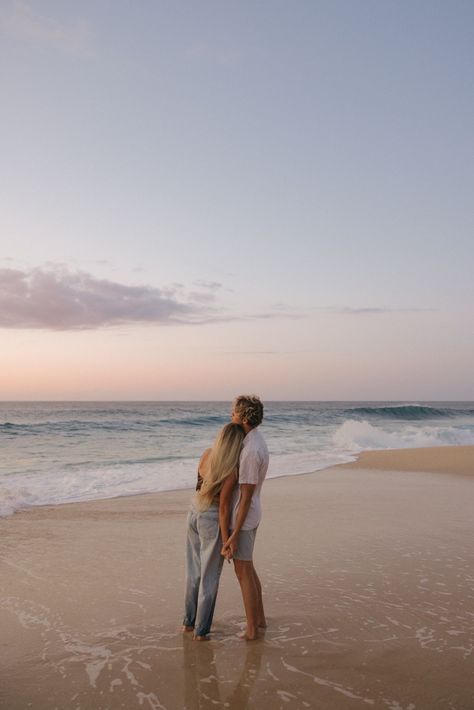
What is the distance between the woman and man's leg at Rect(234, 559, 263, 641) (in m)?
0.19

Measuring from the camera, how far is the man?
464cm

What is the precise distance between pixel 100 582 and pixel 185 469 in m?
10.6

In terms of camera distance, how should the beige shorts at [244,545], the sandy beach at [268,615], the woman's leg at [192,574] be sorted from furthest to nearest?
the woman's leg at [192,574], the beige shorts at [244,545], the sandy beach at [268,615]

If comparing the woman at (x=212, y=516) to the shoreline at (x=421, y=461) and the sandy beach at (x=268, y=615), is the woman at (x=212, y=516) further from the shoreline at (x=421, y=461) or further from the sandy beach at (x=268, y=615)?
the shoreline at (x=421, y=461)

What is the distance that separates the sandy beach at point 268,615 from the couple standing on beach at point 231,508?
0.36 m

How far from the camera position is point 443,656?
444cm

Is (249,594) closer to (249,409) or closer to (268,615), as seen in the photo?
(268,615)

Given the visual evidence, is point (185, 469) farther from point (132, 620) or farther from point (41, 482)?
point (132, 620)

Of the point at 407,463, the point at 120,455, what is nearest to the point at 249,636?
the point at 407,463

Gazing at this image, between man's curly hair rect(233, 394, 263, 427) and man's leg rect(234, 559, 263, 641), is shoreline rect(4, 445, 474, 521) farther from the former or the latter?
man's curly hair rect(233, 394, 263, 427)

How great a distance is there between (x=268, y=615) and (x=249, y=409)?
207 centimetres

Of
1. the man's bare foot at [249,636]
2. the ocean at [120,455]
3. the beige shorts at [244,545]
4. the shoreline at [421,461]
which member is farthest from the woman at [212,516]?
the shoreline at [421,461]

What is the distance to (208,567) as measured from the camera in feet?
15.5

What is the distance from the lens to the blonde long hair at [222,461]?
4672 millimetres
